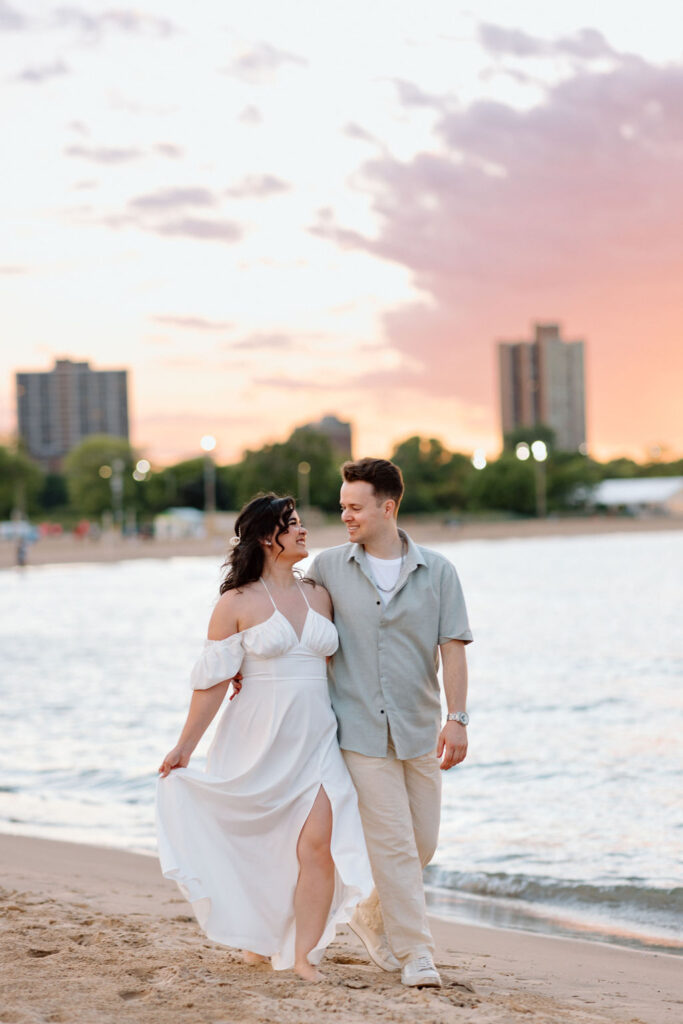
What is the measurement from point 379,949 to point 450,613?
1303 millimetres

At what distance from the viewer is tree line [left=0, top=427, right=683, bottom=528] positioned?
104000mm

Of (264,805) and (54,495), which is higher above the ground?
(54,495)

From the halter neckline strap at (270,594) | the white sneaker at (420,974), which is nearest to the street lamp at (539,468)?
the halter neckline strap at (270,594)

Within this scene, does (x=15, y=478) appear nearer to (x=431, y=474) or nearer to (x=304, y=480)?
(x=304, y=480)

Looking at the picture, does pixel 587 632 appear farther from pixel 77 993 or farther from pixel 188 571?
pixel 188 571

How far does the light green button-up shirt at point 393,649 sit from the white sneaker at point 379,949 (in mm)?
758

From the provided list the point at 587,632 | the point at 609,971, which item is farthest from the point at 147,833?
the point at 587,632

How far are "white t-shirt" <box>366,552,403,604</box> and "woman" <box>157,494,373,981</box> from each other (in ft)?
0.78

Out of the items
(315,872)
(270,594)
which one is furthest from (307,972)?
(270,594)

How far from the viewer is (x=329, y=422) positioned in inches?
7584

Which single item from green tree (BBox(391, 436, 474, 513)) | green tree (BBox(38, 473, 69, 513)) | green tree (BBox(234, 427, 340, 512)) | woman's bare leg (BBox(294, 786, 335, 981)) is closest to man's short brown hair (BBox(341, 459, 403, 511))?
woman's bare leg (BBox(294, 786, 335, 981))

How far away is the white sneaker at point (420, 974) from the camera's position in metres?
4.19

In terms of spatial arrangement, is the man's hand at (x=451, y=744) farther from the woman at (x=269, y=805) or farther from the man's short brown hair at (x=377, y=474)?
the man's short brown hair at (x=377, y=474)

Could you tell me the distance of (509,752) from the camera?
11.2m
